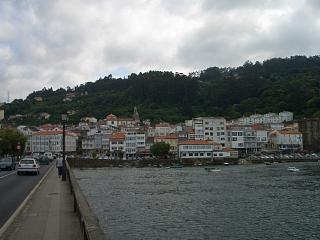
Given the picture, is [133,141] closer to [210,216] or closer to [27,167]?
[27,167]

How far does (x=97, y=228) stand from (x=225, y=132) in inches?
5939

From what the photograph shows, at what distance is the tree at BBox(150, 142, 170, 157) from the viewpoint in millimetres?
145875

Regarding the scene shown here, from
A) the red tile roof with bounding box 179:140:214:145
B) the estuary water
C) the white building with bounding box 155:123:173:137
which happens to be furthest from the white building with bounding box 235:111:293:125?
the estuary water

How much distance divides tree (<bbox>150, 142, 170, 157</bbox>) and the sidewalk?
4910 inches

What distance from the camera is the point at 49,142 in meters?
174

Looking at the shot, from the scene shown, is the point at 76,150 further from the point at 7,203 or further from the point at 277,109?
the point at 7,203

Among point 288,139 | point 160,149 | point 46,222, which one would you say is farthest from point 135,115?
point 46,222

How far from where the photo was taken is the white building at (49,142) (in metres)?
174

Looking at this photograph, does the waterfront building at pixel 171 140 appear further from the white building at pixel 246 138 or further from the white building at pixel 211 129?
the white building at pixel 246 138

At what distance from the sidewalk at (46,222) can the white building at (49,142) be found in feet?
507

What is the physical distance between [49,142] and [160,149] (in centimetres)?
4967

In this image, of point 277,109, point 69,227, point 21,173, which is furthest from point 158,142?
point 69,227

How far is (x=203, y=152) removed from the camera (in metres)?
143

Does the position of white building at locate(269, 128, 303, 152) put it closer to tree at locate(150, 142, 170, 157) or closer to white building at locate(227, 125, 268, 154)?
white building at locate(227, 125, 268, 154)
